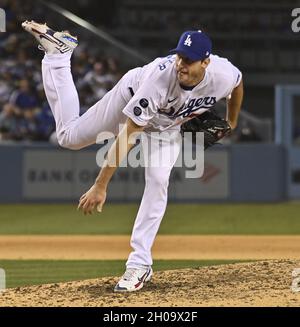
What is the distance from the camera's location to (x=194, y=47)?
18.7ft

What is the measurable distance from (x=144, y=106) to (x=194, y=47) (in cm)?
50

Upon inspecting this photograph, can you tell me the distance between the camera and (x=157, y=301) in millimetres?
5711

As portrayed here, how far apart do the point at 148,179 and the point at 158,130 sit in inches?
14.1

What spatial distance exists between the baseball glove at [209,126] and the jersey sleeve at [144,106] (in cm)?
69

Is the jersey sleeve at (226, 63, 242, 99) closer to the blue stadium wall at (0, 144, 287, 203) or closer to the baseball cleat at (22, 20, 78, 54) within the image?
the baseball cleat at (22, 20, 78, 54)

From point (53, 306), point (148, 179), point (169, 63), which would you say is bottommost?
point (53, 306)

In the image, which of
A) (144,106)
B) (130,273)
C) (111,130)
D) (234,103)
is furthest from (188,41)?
(130,273)

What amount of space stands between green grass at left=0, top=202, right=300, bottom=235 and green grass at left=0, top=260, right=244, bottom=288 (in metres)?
3.10

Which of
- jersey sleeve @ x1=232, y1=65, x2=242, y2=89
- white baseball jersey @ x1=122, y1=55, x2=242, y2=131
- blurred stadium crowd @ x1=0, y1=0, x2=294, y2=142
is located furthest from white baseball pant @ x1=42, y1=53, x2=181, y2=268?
blurred stadium crowd @ x1=0, y1=0, x2=294, y2=142

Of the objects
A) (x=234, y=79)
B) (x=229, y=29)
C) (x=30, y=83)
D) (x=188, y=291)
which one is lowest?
(x=188, y=291)

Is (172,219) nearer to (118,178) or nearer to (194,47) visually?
(118,178)

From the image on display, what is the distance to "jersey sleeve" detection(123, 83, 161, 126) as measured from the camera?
5746 mm
